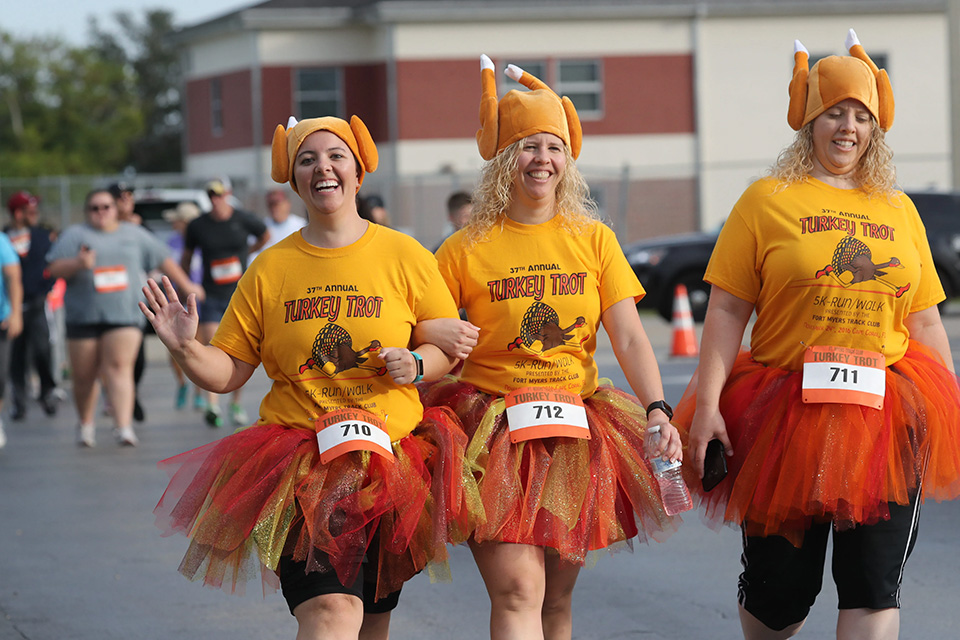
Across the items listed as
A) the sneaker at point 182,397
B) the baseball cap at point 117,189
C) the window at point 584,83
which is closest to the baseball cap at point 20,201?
the sneaker at point 182,397

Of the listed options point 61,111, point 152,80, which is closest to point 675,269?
point 61,111

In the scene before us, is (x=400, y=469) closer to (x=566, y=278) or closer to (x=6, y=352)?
(x=566, y=278)

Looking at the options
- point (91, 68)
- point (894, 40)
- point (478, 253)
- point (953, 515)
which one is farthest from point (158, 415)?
point (91, 68)

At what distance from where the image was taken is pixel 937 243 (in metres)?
18.1

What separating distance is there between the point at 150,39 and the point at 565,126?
262 ft

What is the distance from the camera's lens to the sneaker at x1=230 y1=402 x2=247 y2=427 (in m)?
11.1

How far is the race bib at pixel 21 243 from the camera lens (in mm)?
13370

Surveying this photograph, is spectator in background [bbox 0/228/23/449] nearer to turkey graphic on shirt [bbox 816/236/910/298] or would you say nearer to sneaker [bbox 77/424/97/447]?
sneaker [bbox 77/424/97/447]

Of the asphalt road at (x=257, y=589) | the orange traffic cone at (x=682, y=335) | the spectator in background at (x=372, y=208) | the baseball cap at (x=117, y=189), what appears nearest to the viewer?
the asphalt road at (x=257, y=589)

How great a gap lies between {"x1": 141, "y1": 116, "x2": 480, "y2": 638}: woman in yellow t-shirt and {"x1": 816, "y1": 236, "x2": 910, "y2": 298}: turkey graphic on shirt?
1.21 m

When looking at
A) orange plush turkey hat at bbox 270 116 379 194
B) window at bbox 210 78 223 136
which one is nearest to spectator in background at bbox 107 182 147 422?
orange plush turkey hat at bbox 270 116 379 194

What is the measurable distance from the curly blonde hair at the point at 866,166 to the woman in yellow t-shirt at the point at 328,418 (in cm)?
119

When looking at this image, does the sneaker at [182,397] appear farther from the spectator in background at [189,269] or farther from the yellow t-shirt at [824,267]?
the yellow t-shirt at [824,267]

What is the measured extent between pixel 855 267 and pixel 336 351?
1.65m
